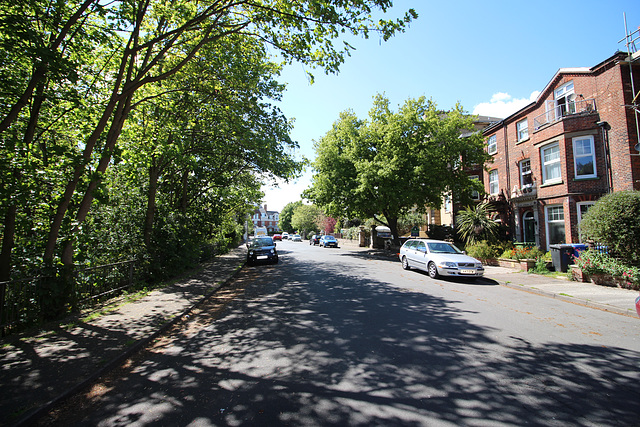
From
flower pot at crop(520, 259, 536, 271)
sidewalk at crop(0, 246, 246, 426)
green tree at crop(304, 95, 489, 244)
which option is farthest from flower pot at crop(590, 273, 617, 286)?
sidewalk at crop(0, 246, 246, 426)

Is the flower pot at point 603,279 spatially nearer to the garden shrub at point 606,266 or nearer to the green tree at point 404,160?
the garden shrub at point 606,266

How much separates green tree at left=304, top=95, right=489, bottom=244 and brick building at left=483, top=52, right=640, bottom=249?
3403mm

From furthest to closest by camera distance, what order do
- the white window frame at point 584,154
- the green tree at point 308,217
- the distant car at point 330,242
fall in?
the green tree at point 308,217
the distant car at point 330,242
the white window frame at point 584,154

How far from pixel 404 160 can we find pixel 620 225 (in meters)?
12.6

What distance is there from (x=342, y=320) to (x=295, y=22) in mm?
6942

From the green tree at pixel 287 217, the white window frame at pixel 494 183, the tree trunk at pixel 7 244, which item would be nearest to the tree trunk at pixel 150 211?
the tree trunk at pixel 7 244

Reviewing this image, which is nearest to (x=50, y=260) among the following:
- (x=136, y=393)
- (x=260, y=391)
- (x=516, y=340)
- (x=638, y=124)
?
(x=136, y=393)

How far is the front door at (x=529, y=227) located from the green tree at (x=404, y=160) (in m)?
3.72

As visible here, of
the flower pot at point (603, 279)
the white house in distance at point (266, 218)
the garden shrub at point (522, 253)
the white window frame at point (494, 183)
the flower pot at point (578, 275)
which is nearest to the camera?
the flower pot at point (603, 279)

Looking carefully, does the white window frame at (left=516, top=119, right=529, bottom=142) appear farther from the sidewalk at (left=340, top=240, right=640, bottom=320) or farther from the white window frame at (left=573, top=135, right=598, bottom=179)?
the sidewalk at (left=340, top=240, right=640, bottom=320)

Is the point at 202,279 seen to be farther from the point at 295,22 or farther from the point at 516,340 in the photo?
the point at 516,340

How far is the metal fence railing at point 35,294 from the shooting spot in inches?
215

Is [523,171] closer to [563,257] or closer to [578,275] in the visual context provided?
[563,257]

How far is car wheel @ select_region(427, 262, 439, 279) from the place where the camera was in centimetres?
1195
